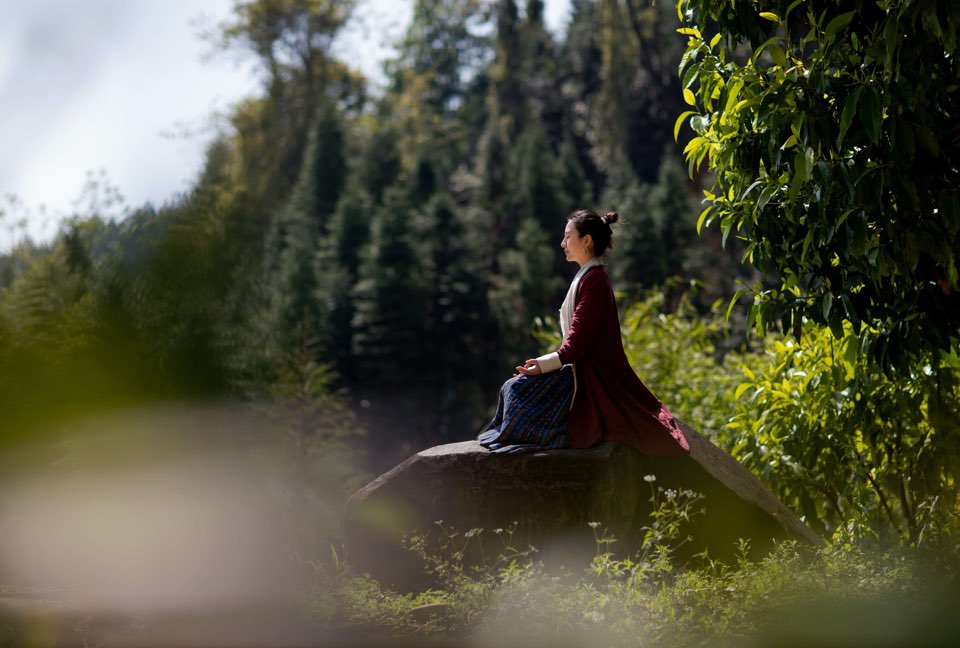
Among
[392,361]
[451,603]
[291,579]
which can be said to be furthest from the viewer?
[392,361]

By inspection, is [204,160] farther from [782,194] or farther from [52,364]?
[782,194]

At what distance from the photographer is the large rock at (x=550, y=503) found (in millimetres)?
6297

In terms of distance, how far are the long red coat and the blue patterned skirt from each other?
0.26ft

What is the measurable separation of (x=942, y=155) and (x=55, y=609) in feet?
17.6

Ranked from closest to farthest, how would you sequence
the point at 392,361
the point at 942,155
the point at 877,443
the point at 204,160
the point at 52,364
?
the point at 942,155 < the point at 877,443 < the point at 52,364 < the point at 204,160 < the point at 392,361

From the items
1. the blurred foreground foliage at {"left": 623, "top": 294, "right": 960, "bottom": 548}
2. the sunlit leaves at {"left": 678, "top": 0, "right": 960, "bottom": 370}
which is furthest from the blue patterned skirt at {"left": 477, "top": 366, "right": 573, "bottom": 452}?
the blurred foreground foliage at {"left": 623, "top": 294, "right": 960, "bottom": 548}

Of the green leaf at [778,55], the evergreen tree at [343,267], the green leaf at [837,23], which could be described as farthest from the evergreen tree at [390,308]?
the green leaf at [837,23]

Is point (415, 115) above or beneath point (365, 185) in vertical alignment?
above

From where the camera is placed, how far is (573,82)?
176 ft

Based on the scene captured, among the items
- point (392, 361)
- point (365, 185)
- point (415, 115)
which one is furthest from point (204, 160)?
point (415, 115)

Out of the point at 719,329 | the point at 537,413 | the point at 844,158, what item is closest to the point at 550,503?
the point at 537,413

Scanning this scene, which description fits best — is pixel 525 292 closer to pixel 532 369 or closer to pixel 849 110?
pixel 532 369

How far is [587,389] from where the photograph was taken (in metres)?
6.42

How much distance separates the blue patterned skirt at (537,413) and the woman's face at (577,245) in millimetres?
683
